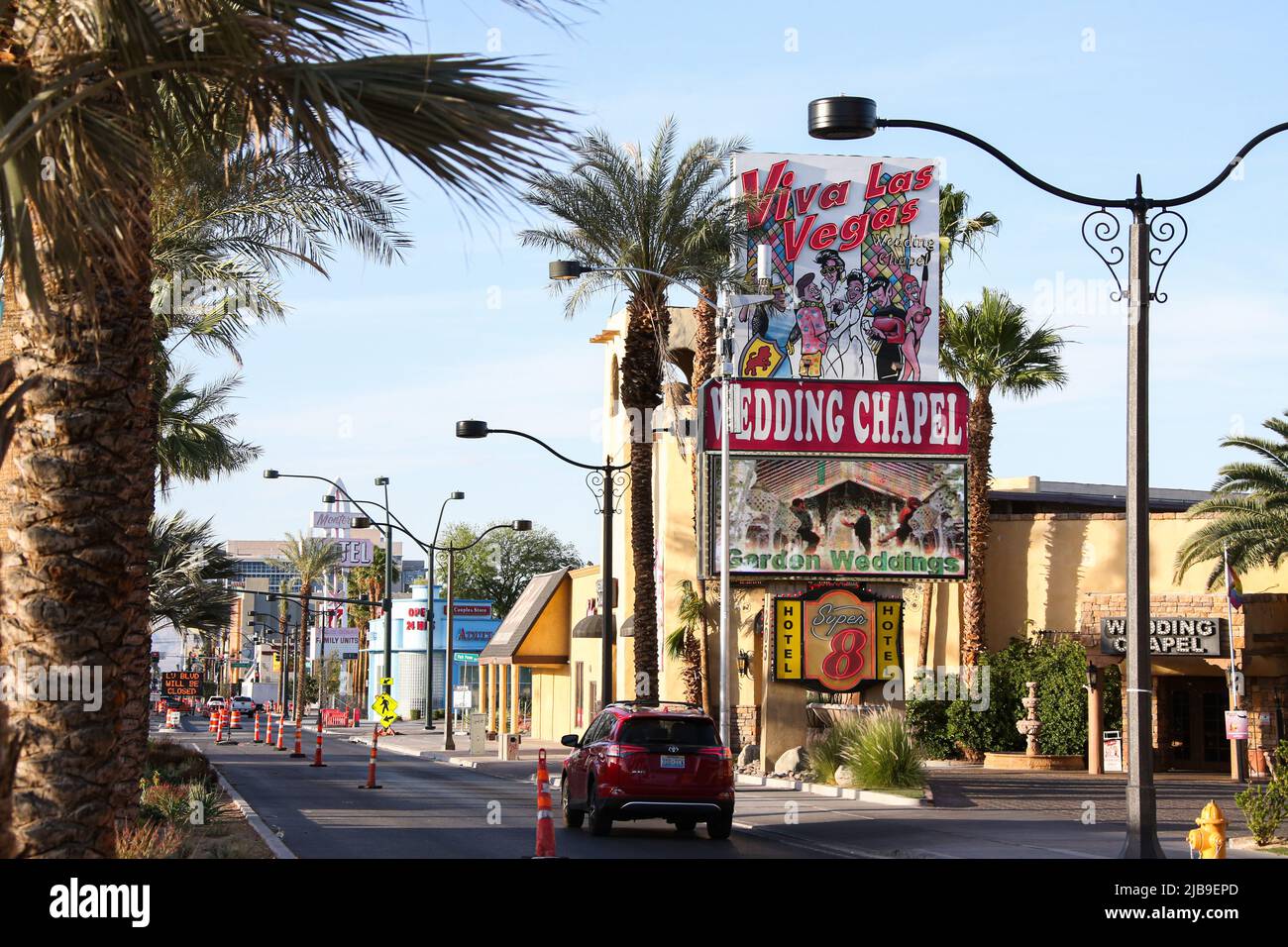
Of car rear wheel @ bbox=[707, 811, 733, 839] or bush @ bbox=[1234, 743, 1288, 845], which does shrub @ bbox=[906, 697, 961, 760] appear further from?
bush @ bbox=[1234, 743, 1288, 845]

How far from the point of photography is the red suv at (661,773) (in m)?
20.5

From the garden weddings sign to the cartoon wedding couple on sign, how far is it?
3 cm

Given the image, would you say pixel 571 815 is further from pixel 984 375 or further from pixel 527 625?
pixel 527 625

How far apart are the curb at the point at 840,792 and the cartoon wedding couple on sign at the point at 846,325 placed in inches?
603

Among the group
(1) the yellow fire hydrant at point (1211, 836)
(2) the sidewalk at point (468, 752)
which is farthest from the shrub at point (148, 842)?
(2) the sidewalk at point (468, 752)

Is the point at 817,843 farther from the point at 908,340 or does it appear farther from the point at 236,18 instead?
the point at 908,340

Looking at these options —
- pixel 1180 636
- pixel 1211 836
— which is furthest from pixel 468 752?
pixel 1211 836

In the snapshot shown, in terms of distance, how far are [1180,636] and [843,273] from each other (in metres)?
15.0

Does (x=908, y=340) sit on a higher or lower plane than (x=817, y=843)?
higher

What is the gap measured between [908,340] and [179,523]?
68.9ft

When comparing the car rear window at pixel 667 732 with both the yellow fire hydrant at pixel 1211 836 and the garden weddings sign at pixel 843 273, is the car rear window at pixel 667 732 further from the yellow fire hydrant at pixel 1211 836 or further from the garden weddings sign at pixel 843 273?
the garden weddings sign at pixel 843 273

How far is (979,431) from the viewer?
4197cm
